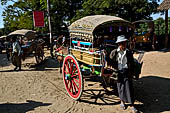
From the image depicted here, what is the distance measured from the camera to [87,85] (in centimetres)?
573

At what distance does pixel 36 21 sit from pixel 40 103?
28.3 ft

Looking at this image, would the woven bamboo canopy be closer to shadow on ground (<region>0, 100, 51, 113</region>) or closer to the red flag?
the red flag

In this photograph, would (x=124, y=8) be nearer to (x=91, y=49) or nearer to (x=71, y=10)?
(x=71, y=10)

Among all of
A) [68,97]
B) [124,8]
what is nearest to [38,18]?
[124,8]

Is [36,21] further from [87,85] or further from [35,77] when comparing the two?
[87,85]

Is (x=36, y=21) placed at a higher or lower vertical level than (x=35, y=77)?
higher

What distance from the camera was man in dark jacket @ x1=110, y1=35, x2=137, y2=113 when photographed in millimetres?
3576

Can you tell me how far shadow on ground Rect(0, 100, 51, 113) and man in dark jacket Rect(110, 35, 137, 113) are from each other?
6.73 feet

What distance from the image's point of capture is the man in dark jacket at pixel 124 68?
11.7 ft

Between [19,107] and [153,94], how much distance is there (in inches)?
148

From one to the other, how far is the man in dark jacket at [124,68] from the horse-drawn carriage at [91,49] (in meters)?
0.28

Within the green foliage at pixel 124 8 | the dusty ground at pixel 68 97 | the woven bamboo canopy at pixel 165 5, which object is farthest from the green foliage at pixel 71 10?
the dusty ground at pixel 68 97

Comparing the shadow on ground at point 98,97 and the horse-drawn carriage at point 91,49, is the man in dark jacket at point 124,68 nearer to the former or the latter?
the horse-drawn carriage at point 91,49

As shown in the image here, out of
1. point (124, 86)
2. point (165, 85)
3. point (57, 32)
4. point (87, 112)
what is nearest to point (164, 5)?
point (165, 85)
